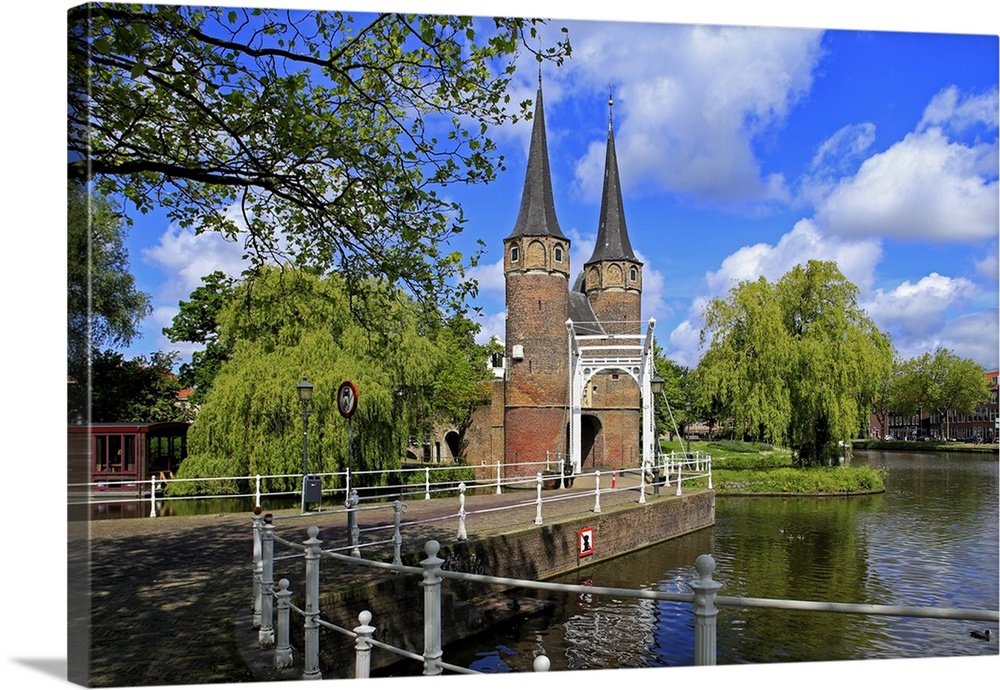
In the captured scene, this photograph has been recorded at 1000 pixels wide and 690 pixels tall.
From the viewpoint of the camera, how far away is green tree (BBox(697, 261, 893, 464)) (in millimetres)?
24266

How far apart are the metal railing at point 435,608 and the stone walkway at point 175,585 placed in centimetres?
30

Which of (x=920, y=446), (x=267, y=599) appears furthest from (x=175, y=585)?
(x=920, y=446)

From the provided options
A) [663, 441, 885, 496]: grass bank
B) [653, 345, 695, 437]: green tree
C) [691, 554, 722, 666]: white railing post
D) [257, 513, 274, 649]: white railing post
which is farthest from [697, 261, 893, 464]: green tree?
[691, 554, 722, 666]: white railing post

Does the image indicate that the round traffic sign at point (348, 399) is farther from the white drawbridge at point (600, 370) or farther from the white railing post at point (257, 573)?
the white drawbridge at point (600, 370)

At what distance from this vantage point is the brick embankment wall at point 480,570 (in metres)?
6.98

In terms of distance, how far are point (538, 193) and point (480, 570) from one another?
17.4 meters

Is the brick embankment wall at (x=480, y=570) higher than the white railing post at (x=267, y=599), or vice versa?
the white railing post at (x=267, y=599)

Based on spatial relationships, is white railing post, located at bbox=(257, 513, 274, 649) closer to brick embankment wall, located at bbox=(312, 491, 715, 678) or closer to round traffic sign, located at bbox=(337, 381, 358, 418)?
brick embankment wall, located at bbox=(312, 491, 715, 678)

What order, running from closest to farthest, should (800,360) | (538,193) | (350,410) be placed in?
(350,410) → (800,360) → (538,193)

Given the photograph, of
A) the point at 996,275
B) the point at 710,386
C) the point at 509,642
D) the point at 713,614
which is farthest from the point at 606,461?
the point at 713,614

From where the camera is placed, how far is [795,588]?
11.7 meters

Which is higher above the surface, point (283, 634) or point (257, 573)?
point (257, 573)

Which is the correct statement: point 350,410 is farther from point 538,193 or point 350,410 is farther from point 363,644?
point 538,193

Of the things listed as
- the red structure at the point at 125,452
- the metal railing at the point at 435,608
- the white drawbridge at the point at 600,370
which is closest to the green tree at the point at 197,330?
the red structure at the point at 125,452
